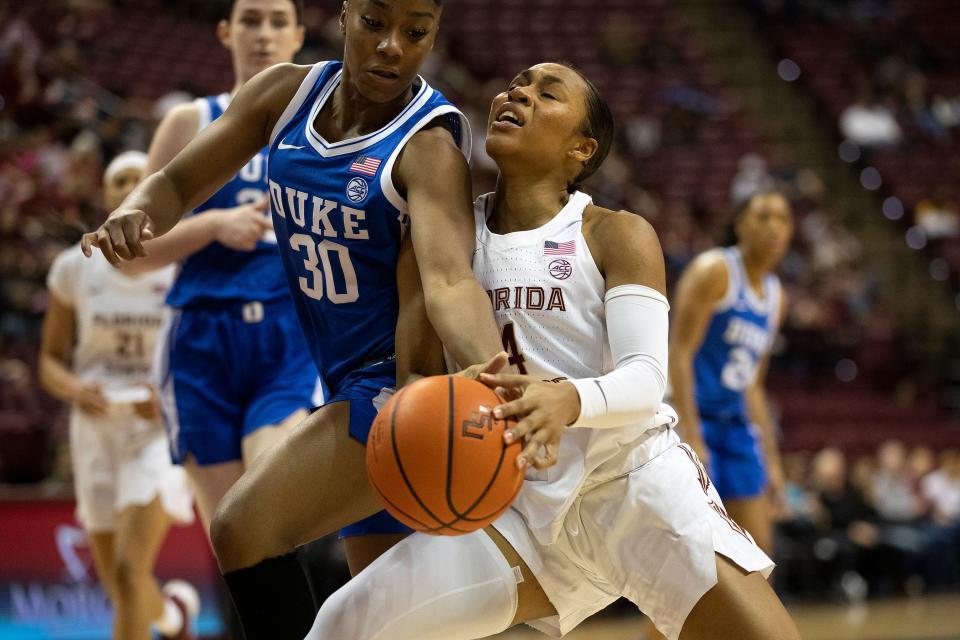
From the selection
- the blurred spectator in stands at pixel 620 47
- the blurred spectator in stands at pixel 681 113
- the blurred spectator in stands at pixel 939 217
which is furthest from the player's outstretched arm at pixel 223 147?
the blurred spectator in stands at pixel 939 217

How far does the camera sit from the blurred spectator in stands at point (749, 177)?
1493 centimetres

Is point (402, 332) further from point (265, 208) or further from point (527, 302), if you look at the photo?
point (265, 208)

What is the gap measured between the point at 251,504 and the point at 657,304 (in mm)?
1017

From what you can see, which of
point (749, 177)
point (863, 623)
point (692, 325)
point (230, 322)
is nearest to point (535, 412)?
point (230, 322)

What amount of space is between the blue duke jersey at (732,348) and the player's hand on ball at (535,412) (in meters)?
3.66

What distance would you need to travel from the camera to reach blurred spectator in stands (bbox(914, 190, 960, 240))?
16.2m

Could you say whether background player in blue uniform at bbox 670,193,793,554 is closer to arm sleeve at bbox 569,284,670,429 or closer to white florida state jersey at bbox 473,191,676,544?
white florida state jersey at bbox 473,191,676,544

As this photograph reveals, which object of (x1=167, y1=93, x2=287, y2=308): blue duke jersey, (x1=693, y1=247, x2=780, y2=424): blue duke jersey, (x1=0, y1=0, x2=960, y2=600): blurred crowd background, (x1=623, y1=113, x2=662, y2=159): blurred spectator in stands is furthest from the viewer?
(x1=623, y1=113, x2=662, y2=159): blurred spectator in stands

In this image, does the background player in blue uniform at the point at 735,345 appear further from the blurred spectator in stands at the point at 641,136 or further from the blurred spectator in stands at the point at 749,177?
the blurred spectator in stands at the point at 641,136

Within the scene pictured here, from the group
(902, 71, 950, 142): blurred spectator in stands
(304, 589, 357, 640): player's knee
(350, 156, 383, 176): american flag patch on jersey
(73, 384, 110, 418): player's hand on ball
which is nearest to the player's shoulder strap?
(350, 156, 383, 176): american flag patch on jersey

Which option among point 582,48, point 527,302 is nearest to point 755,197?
point 527,302

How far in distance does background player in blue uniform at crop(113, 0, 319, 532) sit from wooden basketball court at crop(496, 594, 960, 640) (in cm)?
412

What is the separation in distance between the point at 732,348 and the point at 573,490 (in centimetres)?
339

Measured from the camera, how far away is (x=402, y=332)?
2.87 m
